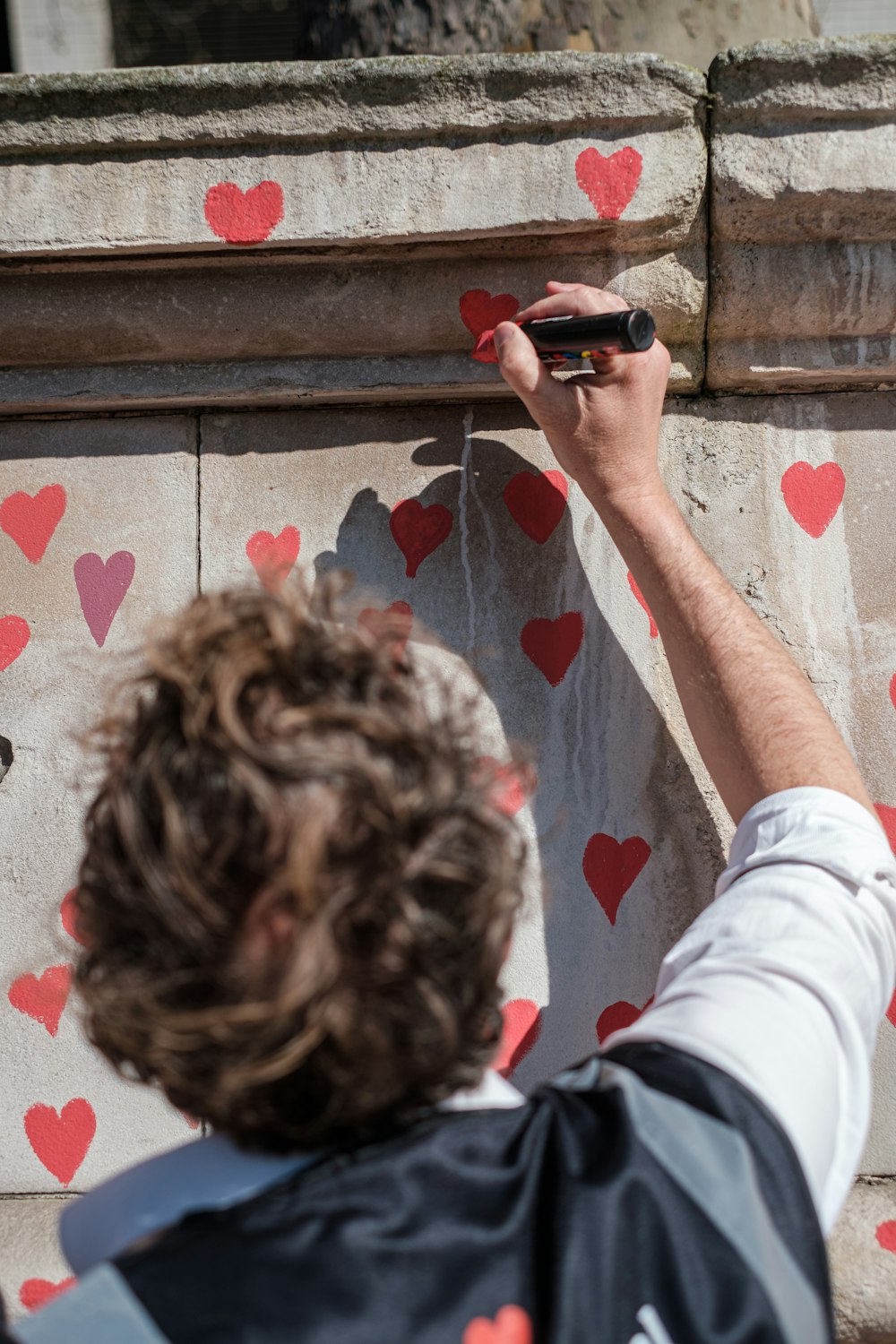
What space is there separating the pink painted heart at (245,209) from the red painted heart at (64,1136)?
48.3 inches

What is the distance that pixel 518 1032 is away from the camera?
1.54 metres

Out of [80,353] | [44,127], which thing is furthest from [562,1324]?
[44,127]

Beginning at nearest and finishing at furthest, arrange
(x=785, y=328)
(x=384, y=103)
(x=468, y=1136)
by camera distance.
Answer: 1. (x=468, y=1136)
2. (x=384, y=103)
3. (x=785, y=328)

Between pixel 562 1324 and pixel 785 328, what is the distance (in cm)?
125

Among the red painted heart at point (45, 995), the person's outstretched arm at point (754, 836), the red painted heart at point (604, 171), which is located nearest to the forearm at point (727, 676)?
the person's outstretched arm at point (754, 836)

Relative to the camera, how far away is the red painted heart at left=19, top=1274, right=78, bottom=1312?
4.68 feet

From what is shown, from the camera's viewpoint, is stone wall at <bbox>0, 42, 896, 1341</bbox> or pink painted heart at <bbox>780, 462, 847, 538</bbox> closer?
stone wall at <bbox>0, 42, 896, 1341</bbox>

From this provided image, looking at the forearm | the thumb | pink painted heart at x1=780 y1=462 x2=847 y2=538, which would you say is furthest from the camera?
pink painted heart at x1=780 y1=462 x2=847 y2=538

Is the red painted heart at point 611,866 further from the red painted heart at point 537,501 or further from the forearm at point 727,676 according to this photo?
the red painted heart at point 537,501

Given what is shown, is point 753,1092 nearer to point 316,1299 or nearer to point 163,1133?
point 316,1299

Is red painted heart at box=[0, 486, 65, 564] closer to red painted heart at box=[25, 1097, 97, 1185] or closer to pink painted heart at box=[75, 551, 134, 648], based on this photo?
pink painted heart at box=[75, 551, 134, 648]

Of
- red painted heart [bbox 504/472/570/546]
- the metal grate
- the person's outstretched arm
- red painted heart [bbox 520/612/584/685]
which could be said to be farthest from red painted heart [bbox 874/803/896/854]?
the metal grate

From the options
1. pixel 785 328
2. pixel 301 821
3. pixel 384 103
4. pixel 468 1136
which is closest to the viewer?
pixel 301 821

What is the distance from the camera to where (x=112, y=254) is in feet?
4.78
